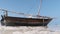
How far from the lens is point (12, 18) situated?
9.07 metres

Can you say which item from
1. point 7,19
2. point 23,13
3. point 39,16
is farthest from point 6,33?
point 39,16

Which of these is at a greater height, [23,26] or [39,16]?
[39,16]

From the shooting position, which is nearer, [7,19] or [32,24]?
[7,19]

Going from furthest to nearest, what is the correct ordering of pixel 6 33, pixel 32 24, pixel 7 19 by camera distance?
pixel 32 24
pixel 7 19
pixel 6 33

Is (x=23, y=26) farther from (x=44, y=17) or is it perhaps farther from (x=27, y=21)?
(x=44, y=17)

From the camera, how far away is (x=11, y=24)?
9188mm

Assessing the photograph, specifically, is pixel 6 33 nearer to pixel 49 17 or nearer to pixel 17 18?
pixel 17 18

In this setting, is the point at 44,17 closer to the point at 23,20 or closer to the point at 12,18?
the point at 23,20

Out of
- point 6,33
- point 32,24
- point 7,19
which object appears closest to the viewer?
point 6,33

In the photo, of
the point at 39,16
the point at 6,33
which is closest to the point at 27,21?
the point at 39,16

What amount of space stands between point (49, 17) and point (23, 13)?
1760mm

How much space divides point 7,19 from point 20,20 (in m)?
0.81

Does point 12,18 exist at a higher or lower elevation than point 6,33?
higher

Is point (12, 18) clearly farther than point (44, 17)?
No
